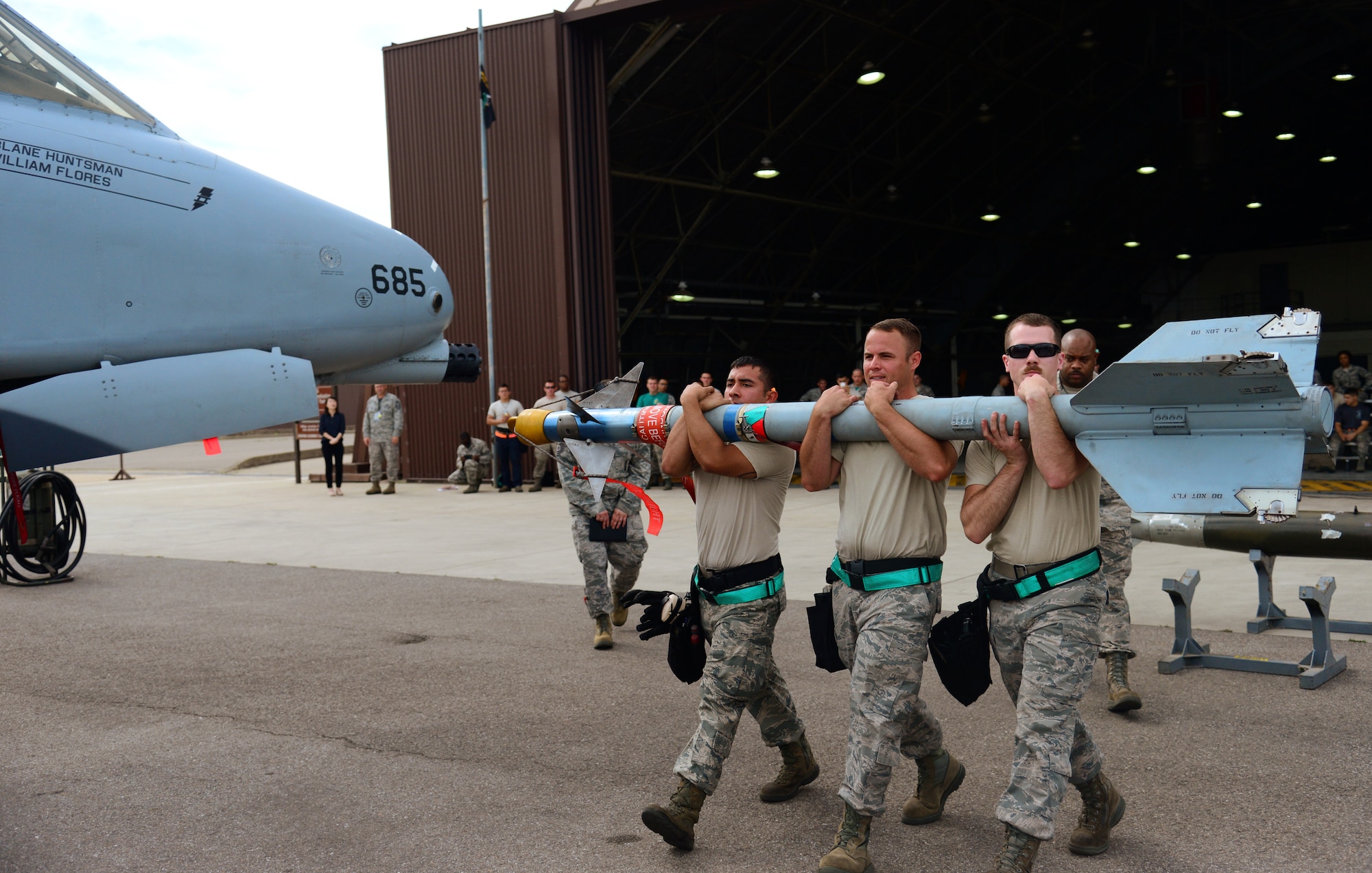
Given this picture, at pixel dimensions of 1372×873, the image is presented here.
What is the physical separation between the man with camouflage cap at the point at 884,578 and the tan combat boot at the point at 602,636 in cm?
325

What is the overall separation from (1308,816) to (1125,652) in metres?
1.46

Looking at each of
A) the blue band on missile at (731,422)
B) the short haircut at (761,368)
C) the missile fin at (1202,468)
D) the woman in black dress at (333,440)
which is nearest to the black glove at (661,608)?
the blue band on missile at (731,422)

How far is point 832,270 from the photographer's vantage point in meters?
29.8

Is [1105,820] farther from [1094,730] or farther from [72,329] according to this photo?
[72,329]

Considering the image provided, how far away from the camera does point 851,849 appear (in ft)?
11.6

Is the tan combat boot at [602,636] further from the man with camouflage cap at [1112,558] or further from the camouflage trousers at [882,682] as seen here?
the camouflage trousers at [882,682]

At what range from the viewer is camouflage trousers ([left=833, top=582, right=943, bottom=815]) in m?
3.57

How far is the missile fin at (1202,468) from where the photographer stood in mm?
3291

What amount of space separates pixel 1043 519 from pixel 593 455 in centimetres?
223

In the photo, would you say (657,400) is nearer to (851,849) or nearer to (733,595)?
(733,595)

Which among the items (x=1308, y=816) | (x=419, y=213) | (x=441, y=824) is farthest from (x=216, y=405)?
(x=419, y=213)

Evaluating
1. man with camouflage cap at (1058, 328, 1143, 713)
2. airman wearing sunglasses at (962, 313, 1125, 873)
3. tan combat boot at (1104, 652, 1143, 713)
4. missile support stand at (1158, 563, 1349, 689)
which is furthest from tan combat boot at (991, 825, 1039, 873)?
missile support stand at (1158, 563, 1349, 689)

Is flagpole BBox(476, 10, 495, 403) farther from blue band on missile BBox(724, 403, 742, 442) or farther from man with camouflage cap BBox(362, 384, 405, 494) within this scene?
blue band on missile BBox(724, 403, 742, 442)

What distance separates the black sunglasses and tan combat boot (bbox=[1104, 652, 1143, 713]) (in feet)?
7.62
